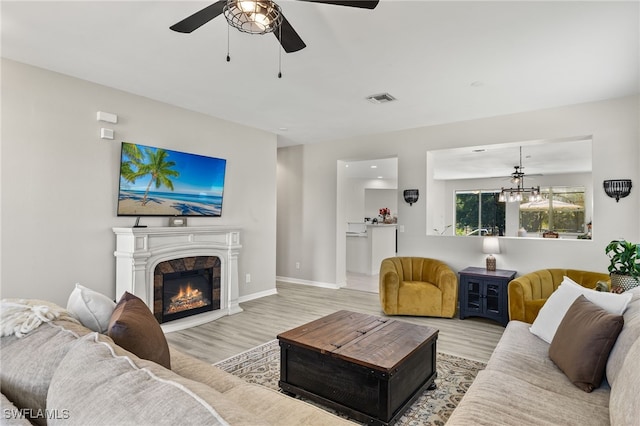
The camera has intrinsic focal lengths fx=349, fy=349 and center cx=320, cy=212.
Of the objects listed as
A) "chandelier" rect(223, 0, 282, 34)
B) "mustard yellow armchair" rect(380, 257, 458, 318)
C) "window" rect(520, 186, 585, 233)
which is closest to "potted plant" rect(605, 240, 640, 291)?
"mustard yellow armchair" rect(380, 257, 458, 318)

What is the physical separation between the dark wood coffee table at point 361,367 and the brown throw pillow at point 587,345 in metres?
0.83

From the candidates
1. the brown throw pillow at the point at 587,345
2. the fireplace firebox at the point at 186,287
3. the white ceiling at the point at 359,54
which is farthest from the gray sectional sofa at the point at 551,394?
the fireplace firebox at the point at 186,287

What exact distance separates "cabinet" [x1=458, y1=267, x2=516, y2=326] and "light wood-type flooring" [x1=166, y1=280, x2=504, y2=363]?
0.43ft

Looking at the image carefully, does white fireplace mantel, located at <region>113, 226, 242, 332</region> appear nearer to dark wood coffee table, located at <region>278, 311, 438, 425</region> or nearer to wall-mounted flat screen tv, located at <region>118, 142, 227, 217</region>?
wall-mounted flat screen tv, located at <region>118, 142, 227, 217</region>

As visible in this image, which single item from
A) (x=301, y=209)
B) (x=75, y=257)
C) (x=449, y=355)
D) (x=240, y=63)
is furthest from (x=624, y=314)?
(x=301, y=209)

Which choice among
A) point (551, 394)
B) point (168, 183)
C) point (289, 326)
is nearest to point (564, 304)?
point (551, 394)

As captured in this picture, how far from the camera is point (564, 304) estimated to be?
94.2 inches

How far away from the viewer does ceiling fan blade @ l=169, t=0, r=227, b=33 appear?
1879 millimetres

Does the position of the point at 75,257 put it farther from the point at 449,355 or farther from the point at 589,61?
the point at 589,61

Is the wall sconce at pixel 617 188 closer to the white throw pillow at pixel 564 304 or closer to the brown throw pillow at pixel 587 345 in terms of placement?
the white throw pillow at pixel 564 304

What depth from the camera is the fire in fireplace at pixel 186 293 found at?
4125mm

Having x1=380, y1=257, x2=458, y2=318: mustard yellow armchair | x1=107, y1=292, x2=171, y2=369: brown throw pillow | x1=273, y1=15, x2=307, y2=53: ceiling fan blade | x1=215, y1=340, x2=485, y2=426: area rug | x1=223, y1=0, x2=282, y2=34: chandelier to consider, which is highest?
x1=273, y1=15, x2=307, y2=53: ceiling fan blade

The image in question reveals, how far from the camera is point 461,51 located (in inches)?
115

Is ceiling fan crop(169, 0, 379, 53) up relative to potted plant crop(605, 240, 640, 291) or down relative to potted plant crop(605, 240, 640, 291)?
up
